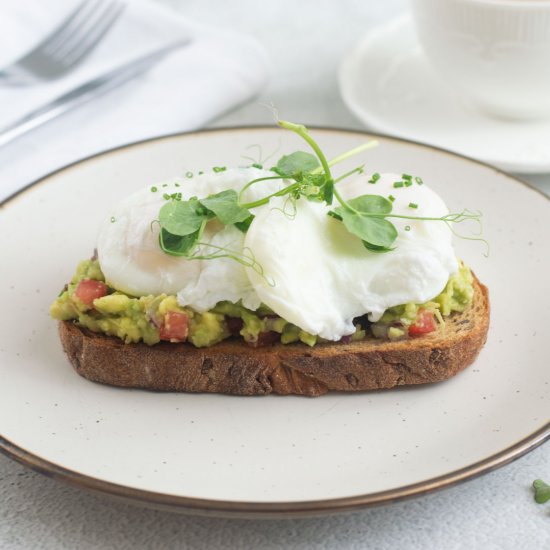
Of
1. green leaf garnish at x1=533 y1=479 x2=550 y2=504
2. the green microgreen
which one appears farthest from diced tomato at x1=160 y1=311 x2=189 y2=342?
green leaf garnish at x1=533 y1=479 x2=550 y2=504

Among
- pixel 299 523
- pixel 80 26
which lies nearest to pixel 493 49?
pixel 80 26

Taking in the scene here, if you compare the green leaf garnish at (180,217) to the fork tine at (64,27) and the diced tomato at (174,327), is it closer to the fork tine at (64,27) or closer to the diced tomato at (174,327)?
the diced tomato at (174,327)

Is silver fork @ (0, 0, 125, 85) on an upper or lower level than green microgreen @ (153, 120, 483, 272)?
lower

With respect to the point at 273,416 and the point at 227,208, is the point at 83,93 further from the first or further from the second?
the point at 273,416

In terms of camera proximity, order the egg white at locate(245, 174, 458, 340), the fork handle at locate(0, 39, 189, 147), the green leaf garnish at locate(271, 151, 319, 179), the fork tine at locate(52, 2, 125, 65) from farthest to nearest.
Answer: the fork tine at locate(52, 2, 125, 65), the fork handle at locate(0, 39, 189, 147), the green leaf garnish at locate(271, 151, 319, 179), the egg white at locate(245, 174, 458, 340)

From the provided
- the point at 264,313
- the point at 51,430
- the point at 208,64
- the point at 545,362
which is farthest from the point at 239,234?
the point at 208,64

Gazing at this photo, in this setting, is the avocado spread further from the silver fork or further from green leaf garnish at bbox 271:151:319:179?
the silver fork
